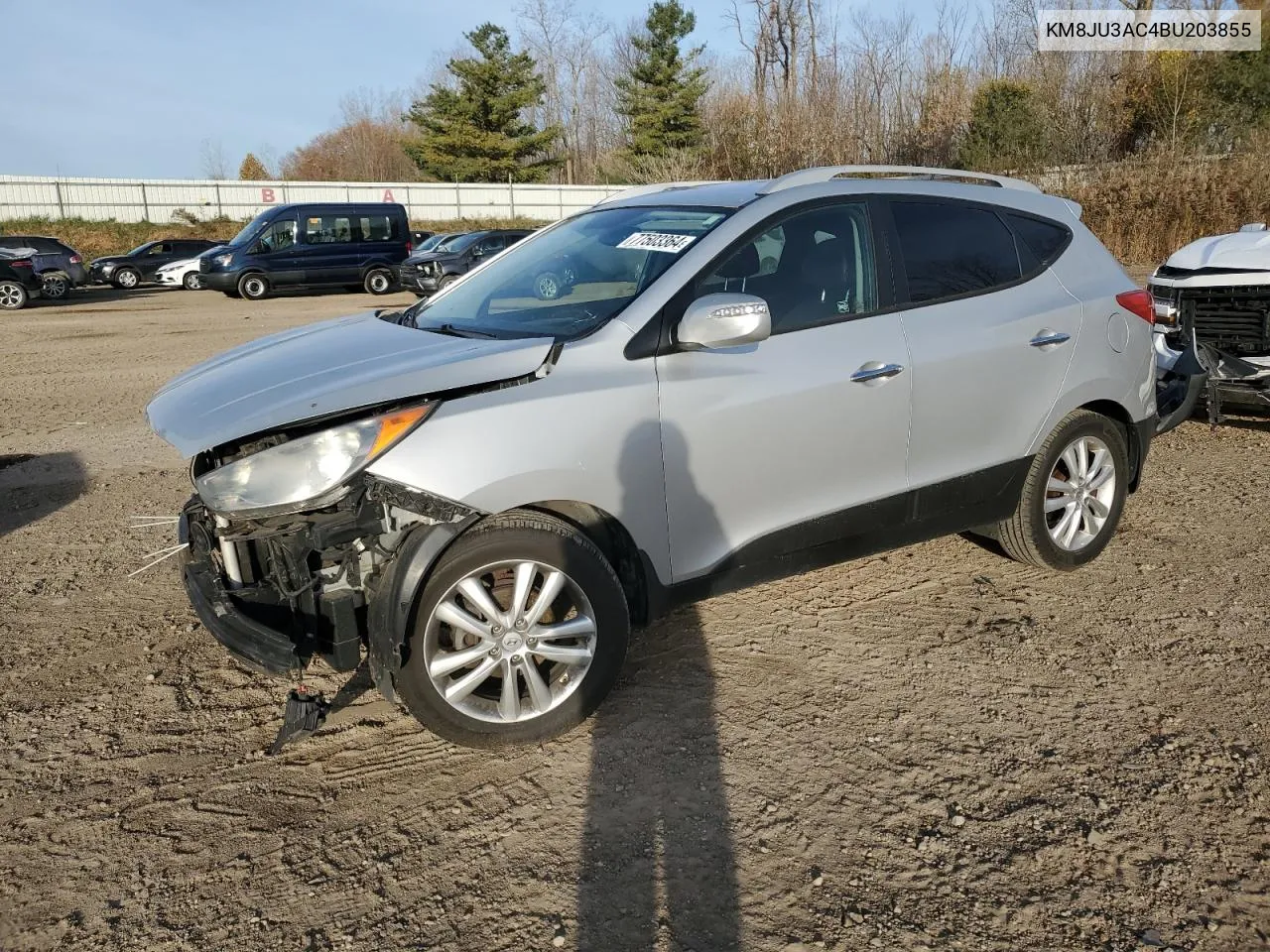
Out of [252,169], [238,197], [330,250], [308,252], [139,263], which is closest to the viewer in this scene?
[308,252]

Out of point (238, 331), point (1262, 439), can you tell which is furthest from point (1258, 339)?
point (238, 331)

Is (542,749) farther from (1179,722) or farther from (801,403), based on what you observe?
(1179,722)

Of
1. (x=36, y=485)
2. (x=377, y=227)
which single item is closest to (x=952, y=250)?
(x=36, y=485)

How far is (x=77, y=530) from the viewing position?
5.61m

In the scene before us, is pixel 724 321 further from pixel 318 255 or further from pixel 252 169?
pixel 252 169

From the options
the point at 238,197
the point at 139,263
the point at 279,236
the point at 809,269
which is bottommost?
the point at 809,269

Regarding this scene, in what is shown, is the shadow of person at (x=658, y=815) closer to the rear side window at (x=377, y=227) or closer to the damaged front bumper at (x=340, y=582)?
the damaged front bumper at (x=340, y=582)

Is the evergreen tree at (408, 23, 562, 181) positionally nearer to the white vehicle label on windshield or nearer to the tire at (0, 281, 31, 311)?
the tire at (0, 281, 31, 311)

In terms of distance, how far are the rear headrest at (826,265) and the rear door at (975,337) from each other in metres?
0.28

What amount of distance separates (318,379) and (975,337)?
104 inches

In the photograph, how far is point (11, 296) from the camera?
20.6 m

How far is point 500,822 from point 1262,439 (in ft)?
23.0

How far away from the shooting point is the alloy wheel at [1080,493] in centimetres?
468

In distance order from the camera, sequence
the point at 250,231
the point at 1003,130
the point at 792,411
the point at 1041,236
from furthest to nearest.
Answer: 1. the point at 1003,130
2. the point at 250,231
3. the point at 1041,236
4. the point at 792,411
